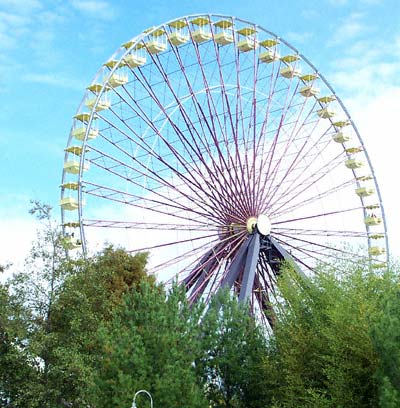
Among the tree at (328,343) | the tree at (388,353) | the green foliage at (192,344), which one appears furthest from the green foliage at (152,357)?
the tree at (388,353)

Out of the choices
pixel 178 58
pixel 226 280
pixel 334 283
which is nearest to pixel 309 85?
pixel 178 58

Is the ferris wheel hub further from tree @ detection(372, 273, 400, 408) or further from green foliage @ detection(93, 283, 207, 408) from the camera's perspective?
tree @ detection(372, 273, 400, 408)

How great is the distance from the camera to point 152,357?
76.5ft

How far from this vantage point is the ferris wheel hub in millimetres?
35344

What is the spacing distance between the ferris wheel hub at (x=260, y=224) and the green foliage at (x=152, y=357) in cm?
1045

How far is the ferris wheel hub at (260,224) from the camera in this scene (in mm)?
35344

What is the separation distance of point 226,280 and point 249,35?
1175 cm

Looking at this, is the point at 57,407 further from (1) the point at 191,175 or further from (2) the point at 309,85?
(2) the point at 309,85

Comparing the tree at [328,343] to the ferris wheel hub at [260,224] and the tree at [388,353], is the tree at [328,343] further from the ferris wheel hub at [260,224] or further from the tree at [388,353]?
the ferris wheel hub at [260,224]

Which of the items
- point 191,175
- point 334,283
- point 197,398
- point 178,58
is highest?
point 178,58

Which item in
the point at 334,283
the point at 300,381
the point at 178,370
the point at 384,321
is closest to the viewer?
the point at 384,321

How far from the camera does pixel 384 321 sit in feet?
70.1

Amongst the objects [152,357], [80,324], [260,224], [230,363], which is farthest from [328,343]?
[260,224]

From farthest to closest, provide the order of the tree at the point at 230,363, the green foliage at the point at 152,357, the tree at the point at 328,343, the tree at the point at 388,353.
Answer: the tree at the point at 230,363 → the tree at the point at 328,343 → the green foliage at the point at 152,357 → the tree at the point at 388,353
